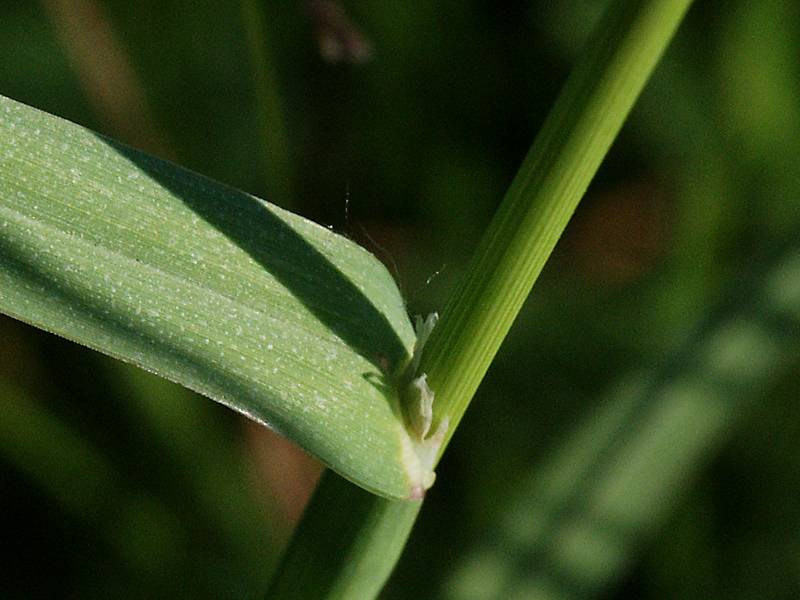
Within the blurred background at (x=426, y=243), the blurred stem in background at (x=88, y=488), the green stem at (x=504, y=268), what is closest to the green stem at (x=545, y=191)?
the green stem at (x=504, y=268)

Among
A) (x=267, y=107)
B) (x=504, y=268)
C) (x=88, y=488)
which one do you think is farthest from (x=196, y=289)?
(x=88, y=488)

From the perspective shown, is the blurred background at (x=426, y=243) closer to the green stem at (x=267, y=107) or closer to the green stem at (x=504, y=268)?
the green stem at (x=267, y=107)

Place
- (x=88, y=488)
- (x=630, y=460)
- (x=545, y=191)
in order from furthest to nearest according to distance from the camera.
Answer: (x=88, y=488) → (x=630, y=460) → (x=545, y=191)

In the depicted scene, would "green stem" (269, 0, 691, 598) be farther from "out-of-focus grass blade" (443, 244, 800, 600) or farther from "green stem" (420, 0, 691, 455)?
"out-of-focus grass blade" (443, 244, 800, 600)

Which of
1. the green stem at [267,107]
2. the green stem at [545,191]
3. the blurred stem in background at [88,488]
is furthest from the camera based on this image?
the blurred stem in background at [88,488]

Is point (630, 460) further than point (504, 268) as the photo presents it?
Yes

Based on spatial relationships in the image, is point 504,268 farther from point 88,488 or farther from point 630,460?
point 88,488

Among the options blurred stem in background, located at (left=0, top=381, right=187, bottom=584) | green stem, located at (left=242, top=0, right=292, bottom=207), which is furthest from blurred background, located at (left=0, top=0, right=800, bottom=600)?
green stem, located at (left=242, top=0, right=292, bottom=207)
